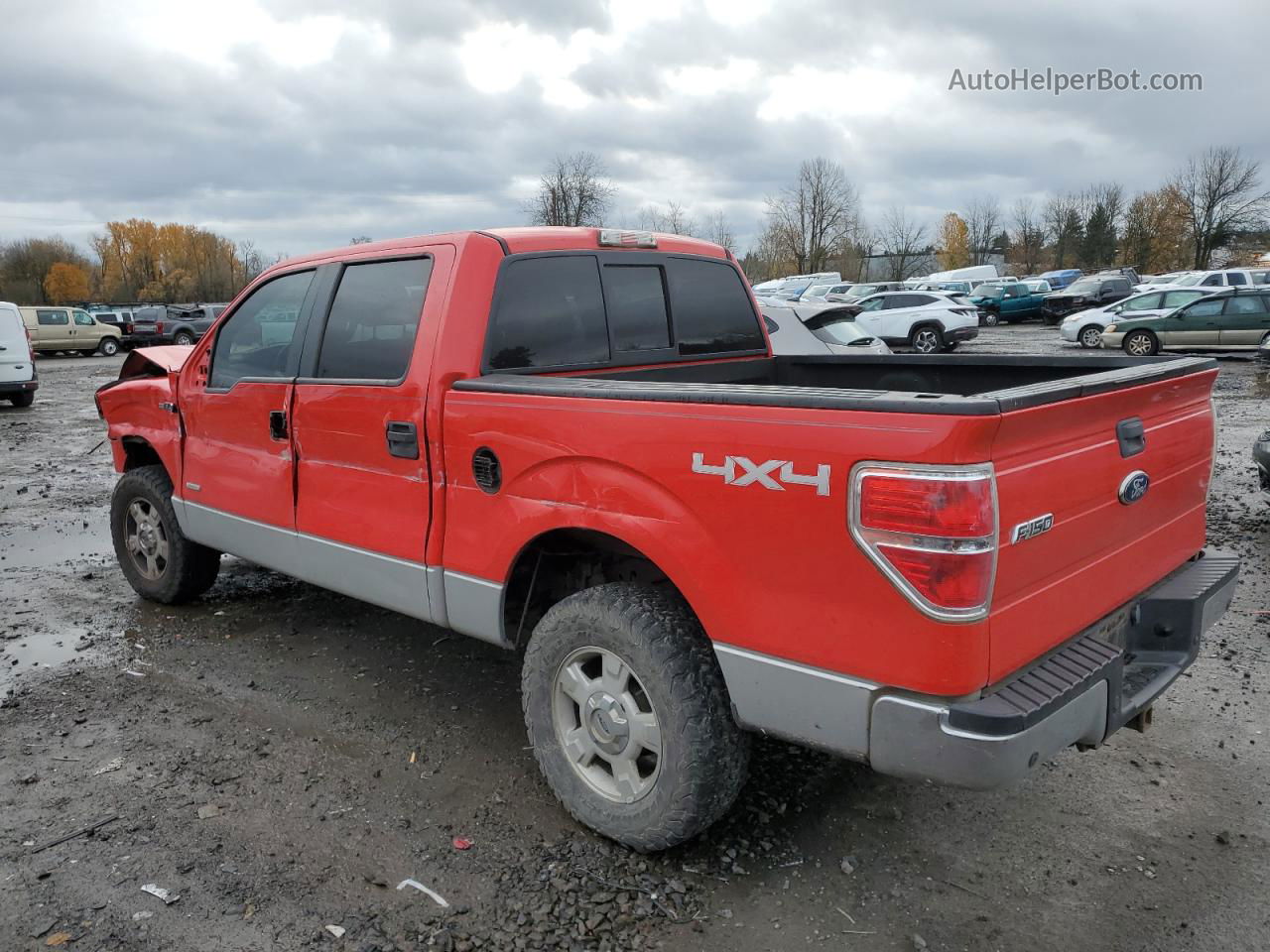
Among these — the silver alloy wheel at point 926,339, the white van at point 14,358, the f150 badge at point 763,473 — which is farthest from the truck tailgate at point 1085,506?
the silver alloy wheel at point 926,339

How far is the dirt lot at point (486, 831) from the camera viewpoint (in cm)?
275

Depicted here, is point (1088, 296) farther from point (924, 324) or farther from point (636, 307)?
point (636, 307)

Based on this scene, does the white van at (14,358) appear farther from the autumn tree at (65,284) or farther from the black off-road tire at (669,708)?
the autumn tree at (65,284)

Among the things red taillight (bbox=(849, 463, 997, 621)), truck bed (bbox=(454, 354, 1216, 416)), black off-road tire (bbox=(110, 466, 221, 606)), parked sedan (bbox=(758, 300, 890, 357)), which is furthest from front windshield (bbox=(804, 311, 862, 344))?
red taillight (bbox=(849, 463, 997, 621))

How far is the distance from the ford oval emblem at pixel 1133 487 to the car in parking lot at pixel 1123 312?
2225cm

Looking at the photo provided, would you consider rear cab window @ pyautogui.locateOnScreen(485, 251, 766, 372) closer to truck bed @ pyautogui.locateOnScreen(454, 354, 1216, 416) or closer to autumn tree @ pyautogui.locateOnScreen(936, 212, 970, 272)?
truck bed @ pyautogui.locateOnScreen(454, 354, 1216, 416)

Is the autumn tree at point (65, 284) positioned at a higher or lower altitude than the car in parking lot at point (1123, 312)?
higher

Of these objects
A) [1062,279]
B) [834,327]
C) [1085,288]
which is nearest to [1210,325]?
[834,327]

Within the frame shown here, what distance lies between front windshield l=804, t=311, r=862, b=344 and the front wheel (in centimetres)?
1095

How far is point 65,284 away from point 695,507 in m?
103

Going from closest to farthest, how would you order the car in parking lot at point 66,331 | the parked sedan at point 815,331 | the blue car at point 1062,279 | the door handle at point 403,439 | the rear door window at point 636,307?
the door handle at point 403,439 < the rear door window at point 636,307 < the parked sedan at point 815,331 < the car in parking lot at point 66,331 < the blue car at point 1062,279

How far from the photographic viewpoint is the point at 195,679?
457cm

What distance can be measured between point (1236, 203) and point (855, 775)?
75.1 meters

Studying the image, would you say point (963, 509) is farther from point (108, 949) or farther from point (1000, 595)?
point (108, 949)
